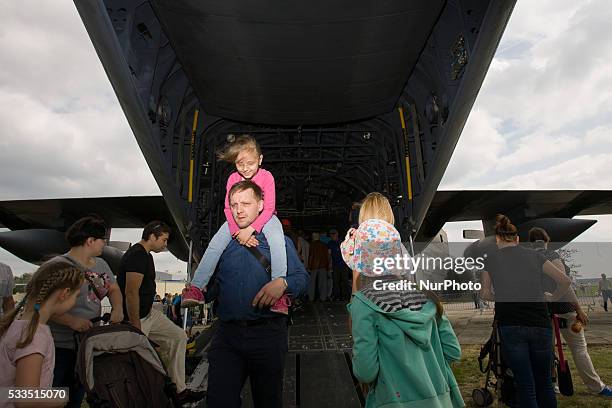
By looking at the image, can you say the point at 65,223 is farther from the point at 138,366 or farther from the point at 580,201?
the point at 580,201

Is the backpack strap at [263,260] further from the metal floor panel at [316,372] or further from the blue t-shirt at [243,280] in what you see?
the metal floor panel at [316,372]

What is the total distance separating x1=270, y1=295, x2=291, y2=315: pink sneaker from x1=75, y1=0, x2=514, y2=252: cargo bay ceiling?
282 cm

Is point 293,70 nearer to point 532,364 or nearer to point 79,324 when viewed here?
point 79,324

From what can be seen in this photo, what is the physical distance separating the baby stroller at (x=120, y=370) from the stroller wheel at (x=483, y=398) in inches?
117

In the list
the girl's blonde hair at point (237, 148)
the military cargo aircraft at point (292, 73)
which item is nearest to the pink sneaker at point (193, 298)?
the girl's blonde hair at point (237, 148)

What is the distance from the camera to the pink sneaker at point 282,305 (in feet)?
6.30

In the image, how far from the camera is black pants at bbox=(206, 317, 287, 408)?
73.4 inches

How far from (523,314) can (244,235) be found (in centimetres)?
243

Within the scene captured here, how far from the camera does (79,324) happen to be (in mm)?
2723

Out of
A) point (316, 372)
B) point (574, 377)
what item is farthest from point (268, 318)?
point (574, 377)

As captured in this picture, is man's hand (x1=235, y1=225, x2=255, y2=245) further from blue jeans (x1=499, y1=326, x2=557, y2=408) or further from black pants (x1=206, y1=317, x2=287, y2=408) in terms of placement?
blue jeans (x1=499, y1=326, x2=557, y2=408)

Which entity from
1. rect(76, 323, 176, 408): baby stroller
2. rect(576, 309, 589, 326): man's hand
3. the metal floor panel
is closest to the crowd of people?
rect(76, 323, 176, 408): baby stroller

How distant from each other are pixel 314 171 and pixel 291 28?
733 cm

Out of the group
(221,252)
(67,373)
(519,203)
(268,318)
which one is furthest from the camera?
(519,203)
